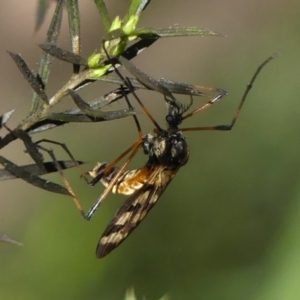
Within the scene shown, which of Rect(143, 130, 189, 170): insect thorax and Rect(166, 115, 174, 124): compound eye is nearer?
Rect(166, 115, 174, 124): compound eye

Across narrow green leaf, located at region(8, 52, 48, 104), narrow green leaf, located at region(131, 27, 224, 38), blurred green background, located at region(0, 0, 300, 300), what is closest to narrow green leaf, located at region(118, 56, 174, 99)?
narrow green leaf, located at region(131, 27, 224, 38)

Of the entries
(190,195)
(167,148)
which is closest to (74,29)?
(167,148)

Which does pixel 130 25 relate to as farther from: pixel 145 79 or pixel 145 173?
pixel 145 173

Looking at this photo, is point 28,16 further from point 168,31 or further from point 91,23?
point 168,31

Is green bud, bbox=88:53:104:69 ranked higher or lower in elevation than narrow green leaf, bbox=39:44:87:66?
lower

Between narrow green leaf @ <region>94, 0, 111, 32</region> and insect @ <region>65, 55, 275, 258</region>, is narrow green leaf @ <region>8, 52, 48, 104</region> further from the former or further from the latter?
insect @ <region>65, 55, 275, 258</region>

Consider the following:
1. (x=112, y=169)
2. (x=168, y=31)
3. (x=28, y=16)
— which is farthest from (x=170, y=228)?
(x=168, y=31)
